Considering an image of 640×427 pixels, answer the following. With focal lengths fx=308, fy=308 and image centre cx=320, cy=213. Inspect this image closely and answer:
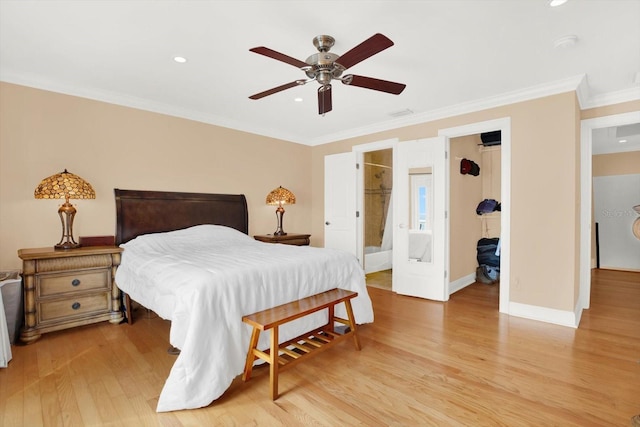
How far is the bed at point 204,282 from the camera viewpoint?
6.09ft

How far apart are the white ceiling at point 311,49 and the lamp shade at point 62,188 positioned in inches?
39.8

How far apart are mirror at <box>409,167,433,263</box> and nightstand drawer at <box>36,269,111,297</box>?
12.0 feet

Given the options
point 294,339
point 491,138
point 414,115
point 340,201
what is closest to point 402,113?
point 414,115

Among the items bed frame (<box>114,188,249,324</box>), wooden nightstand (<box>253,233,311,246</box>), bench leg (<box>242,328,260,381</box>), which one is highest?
bed frame (<box>114,188,249,324</box>)

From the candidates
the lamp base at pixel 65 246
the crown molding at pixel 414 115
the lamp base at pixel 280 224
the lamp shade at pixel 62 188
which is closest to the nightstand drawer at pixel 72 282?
the lamp base at pixel 65 246

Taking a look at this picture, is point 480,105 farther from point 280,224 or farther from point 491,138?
point 280,224

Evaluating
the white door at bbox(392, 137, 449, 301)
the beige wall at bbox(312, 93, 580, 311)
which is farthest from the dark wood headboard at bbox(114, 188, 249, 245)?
the beige wall at bbox(312, 93, 580, 311)

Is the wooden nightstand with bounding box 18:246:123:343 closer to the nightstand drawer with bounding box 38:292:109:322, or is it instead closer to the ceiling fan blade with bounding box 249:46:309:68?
the nightstand drawer with bounding box 38:292:109:322

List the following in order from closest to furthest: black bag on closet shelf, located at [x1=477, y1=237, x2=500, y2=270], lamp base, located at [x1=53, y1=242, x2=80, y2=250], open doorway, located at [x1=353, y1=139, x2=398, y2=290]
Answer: lamp base, located at [x1=53, y1=242, x2=80, y2=250] < black bag on closet shelf, located at [x1=477, y1=237, x2=500, y2=270] < open doorway, located at [x1=353, y1=139, x2=398, y2=290]

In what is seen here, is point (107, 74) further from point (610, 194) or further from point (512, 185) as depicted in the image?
point (610, 194)

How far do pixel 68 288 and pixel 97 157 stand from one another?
56.1 inches

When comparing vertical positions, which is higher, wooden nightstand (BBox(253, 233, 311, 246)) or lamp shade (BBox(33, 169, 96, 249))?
lamp shade (BBox(33, 169, 96, 249))

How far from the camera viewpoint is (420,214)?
168 inches

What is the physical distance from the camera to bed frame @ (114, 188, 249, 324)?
353 cm
